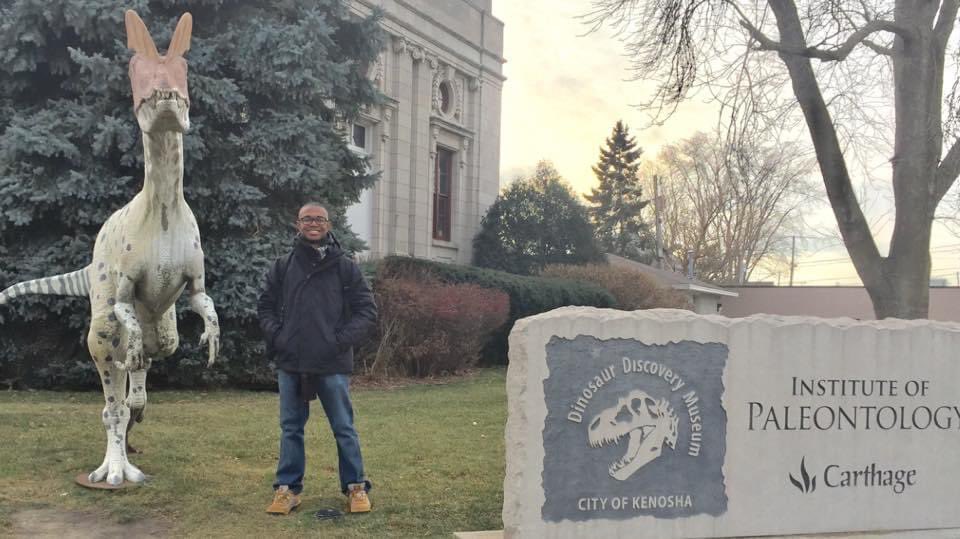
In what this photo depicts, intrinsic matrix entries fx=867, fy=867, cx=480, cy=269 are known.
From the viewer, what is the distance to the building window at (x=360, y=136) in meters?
22.0

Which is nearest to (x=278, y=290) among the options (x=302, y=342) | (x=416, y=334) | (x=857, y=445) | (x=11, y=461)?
(x=302, y=342)

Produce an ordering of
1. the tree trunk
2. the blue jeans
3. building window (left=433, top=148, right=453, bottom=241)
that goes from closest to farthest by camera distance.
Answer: the blue jeans → the tree trunk → building window (left=433, top=148, right=453, bottom=241)

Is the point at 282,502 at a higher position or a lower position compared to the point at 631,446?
lower

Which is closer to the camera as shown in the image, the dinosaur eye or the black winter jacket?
the dinosaur eye

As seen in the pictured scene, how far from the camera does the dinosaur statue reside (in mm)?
5598

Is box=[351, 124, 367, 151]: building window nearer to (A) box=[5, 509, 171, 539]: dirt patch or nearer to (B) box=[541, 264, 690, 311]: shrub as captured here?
(B) box=[541, 264, 690, 311]: shrub

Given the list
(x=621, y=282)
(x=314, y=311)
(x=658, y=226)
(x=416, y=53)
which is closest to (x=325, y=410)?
(x=314, y=311)

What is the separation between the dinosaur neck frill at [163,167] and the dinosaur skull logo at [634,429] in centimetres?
323

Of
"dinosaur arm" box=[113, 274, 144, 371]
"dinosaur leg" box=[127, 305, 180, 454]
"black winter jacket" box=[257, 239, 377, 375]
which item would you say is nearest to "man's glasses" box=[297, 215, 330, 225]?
"black winter jacket" box=[257, 239, 377, 375]

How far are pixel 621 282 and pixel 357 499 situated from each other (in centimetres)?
2146

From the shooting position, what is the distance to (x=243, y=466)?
7.10 m

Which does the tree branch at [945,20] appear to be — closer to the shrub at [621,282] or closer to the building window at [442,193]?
the shrub at [621,282]

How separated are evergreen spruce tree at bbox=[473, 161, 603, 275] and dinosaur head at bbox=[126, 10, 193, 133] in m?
20.2

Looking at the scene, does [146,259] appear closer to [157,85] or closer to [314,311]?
[157,85]
